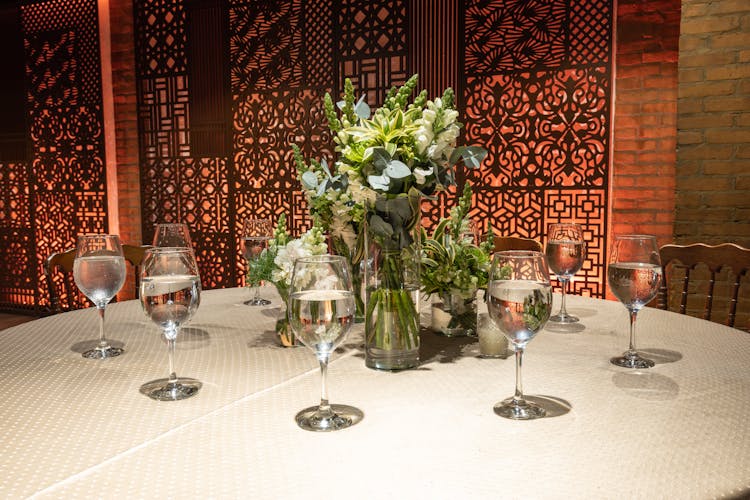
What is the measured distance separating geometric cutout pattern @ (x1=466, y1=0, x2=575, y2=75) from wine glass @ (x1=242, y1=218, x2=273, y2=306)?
246 cm

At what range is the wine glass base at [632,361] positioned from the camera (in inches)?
46.3

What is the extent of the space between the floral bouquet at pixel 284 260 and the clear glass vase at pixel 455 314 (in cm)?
30

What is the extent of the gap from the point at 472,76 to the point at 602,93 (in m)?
0.79

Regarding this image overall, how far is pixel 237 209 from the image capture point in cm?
470

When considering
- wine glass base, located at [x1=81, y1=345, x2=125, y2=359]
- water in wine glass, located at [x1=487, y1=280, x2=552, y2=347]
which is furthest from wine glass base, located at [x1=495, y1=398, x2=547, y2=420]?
wine glass base, located at [x1=81, y1=345, x2=125, y2=359]

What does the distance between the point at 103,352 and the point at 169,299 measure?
1.30 ft

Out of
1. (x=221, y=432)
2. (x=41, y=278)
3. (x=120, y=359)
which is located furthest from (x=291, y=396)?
(x=41, y=278)

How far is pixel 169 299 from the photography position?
3.30 ft

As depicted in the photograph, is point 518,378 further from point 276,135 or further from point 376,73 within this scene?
point 276,135

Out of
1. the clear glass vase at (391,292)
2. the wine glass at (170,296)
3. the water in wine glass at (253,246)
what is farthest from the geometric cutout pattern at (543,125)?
the wine glass at (170,296)

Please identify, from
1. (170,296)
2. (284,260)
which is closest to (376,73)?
(284,260)

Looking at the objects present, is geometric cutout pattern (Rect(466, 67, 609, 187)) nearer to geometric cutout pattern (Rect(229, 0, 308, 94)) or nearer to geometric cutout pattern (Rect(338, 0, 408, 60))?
geometric cutout pattern (Rect(338, 0, 408, 60))

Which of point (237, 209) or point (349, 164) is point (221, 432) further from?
point (237, 209)

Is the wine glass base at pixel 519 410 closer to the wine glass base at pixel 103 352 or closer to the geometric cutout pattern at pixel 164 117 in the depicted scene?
the wine glass base at pixel 103 352
